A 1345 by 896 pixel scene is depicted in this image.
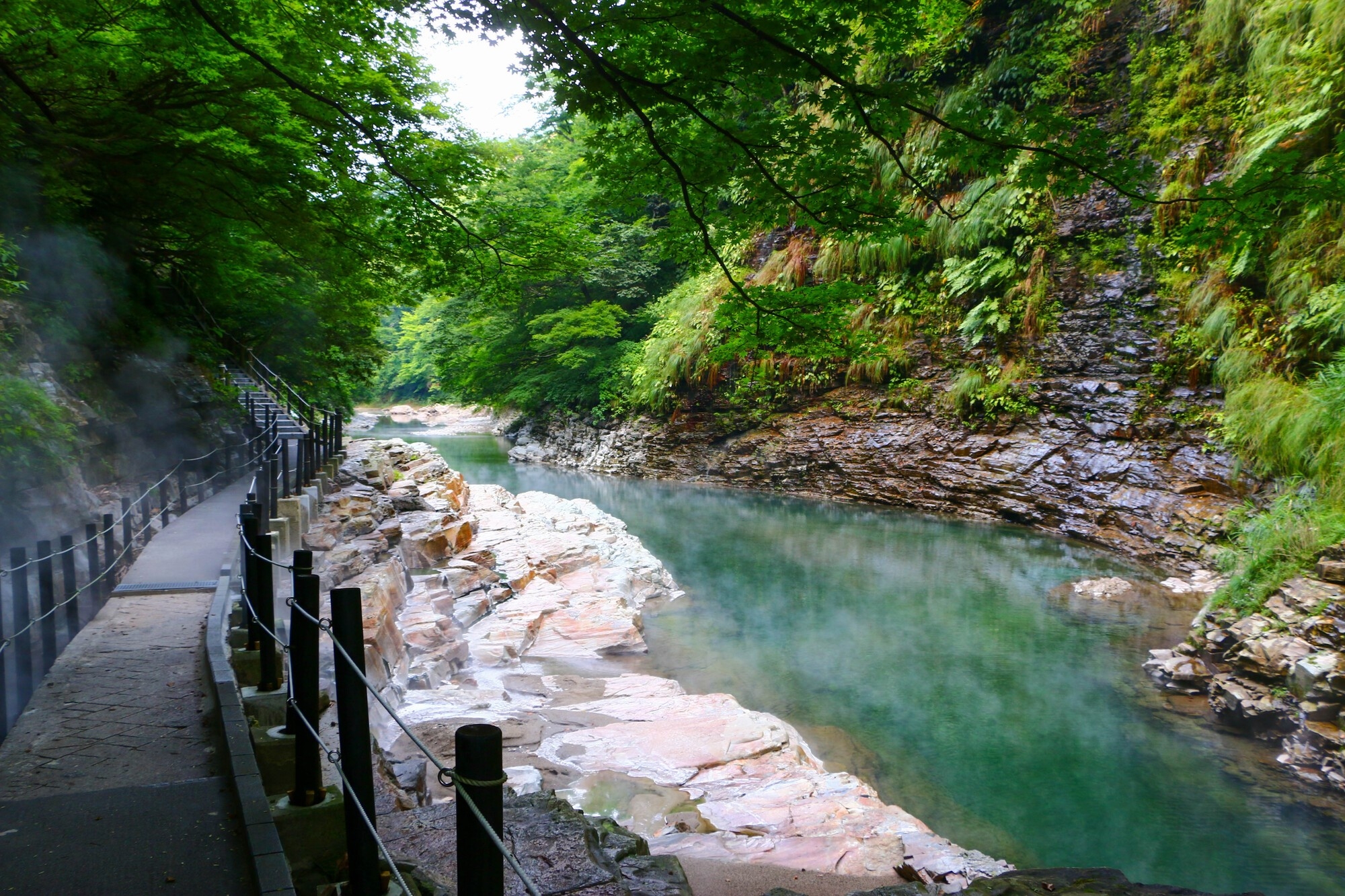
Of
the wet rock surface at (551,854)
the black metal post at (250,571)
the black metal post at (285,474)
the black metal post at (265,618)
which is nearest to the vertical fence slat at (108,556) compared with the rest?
the black metal post at (285,474)

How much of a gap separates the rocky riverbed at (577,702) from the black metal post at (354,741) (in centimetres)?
179

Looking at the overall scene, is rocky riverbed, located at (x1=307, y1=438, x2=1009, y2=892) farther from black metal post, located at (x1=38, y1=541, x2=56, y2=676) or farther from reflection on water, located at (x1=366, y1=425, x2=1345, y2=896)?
black metal post, located at (x1=38, y1=541, x2=56, y2=676)

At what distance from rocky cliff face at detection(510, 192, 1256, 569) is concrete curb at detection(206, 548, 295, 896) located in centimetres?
1150

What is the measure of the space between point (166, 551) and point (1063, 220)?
14.9 meters

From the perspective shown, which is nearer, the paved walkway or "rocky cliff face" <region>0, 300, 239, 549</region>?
the paved walkway

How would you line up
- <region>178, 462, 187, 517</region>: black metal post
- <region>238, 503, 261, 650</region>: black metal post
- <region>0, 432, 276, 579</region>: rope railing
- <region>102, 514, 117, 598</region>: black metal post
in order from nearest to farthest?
1. <region>238, 503, 261, 650</region>: black metal post
2. <region>0, 432, 276, 579</region>: rope railing
3. <region>102, 514, 117, 598</region>: black metal post
4. <region>178, 462, 187, 517</region>: black metal post

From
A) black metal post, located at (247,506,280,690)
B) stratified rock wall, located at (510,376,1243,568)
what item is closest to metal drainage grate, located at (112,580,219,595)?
black metal post, located at (247,506,280,690)

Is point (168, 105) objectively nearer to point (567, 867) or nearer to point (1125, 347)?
point (567, 867)

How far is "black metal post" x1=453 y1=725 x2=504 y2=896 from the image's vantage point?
46.0 inches

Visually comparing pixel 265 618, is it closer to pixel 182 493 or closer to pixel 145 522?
pixel 145 522

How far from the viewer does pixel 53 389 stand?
26.3ft

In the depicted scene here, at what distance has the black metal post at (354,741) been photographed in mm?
1761

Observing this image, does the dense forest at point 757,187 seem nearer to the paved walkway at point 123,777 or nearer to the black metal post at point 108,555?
the black metal post at point 108,555

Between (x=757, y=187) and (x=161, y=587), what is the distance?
5067 millimetres
